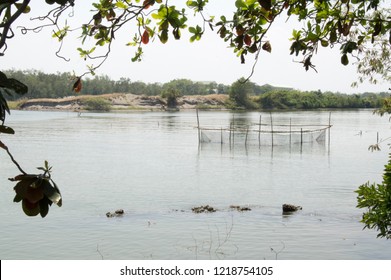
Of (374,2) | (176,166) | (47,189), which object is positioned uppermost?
(374,2)

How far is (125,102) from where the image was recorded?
Result: 130625 mm

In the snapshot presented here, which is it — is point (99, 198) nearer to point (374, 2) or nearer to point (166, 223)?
point (166, 223)

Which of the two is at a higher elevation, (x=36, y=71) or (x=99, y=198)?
(x=36, y=71)

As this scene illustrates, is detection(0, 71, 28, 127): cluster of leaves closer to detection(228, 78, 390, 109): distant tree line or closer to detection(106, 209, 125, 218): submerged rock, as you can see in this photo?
detection(106, 209, 125, 218): submerged rock

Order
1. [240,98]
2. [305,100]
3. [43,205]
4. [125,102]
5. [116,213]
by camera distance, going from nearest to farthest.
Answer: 1. [43,205]
2. [116,213]
3. [305,100]
4. [240,98]
5. [125,102]

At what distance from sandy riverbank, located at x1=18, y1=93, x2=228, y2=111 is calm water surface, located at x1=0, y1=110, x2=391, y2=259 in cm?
8678

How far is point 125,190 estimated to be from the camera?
21594 mm

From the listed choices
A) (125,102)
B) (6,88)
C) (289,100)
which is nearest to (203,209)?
(6,88)

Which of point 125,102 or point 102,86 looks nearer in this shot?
point 125,102

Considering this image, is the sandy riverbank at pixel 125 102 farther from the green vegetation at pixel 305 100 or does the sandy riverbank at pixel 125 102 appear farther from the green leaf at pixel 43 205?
the green leaf at pixel 43 205

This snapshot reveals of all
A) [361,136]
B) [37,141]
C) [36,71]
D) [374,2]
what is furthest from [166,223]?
[36,71]

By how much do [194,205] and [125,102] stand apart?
374 ft

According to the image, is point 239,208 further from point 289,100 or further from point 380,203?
point 289,100

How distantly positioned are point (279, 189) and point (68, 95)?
119569 mm
